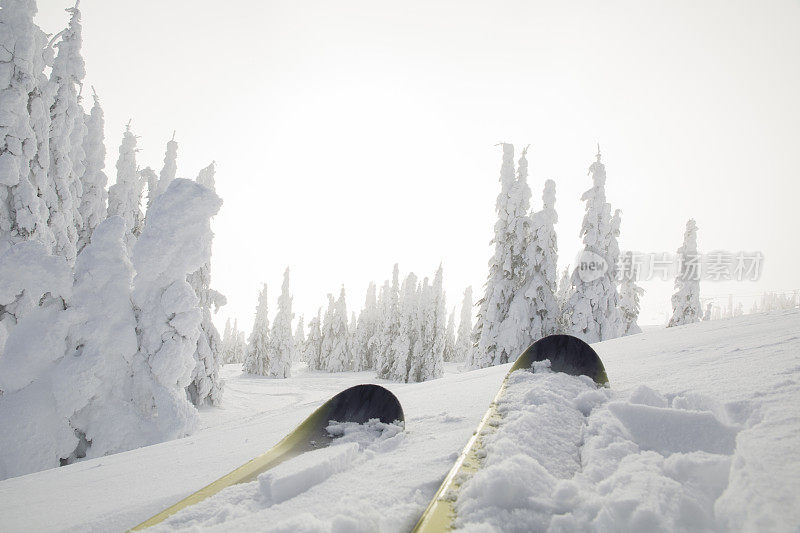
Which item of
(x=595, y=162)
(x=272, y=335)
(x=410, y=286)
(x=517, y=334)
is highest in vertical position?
(x=595, y=162)

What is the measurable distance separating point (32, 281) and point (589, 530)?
9.71 metres

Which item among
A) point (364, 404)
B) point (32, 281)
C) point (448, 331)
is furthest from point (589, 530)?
point (448, 331)

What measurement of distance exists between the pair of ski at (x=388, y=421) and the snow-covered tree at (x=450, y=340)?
4694cm

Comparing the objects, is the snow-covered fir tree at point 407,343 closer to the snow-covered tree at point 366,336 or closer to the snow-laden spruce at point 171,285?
the snow-covered tree at point 366,336

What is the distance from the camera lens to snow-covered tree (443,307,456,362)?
5057 centimetres

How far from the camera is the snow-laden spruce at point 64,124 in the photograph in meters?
13.7

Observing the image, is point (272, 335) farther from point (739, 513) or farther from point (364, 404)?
point (739, 513)

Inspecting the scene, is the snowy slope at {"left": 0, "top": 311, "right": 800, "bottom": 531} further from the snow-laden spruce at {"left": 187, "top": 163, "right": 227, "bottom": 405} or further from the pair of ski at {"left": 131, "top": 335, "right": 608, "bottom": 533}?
the snow-laden spruce at {"left": 187, "top": 163, "right": 227, "bottom": 405}

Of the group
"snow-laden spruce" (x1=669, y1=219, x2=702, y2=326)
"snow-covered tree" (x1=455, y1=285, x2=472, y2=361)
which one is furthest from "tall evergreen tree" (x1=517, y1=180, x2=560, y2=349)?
"snow-covered tree" (x1=455, y1=285, x2=472, y2=361)

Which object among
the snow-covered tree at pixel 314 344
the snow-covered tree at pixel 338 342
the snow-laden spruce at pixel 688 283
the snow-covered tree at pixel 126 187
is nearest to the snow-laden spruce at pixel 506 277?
the snow-laden spruce at pixel 688 283

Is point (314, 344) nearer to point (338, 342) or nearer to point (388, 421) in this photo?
point (338, 342)

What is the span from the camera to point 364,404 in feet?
11.9

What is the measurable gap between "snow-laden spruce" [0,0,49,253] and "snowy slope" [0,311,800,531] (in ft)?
33.2

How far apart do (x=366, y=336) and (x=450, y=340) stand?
14.0m
